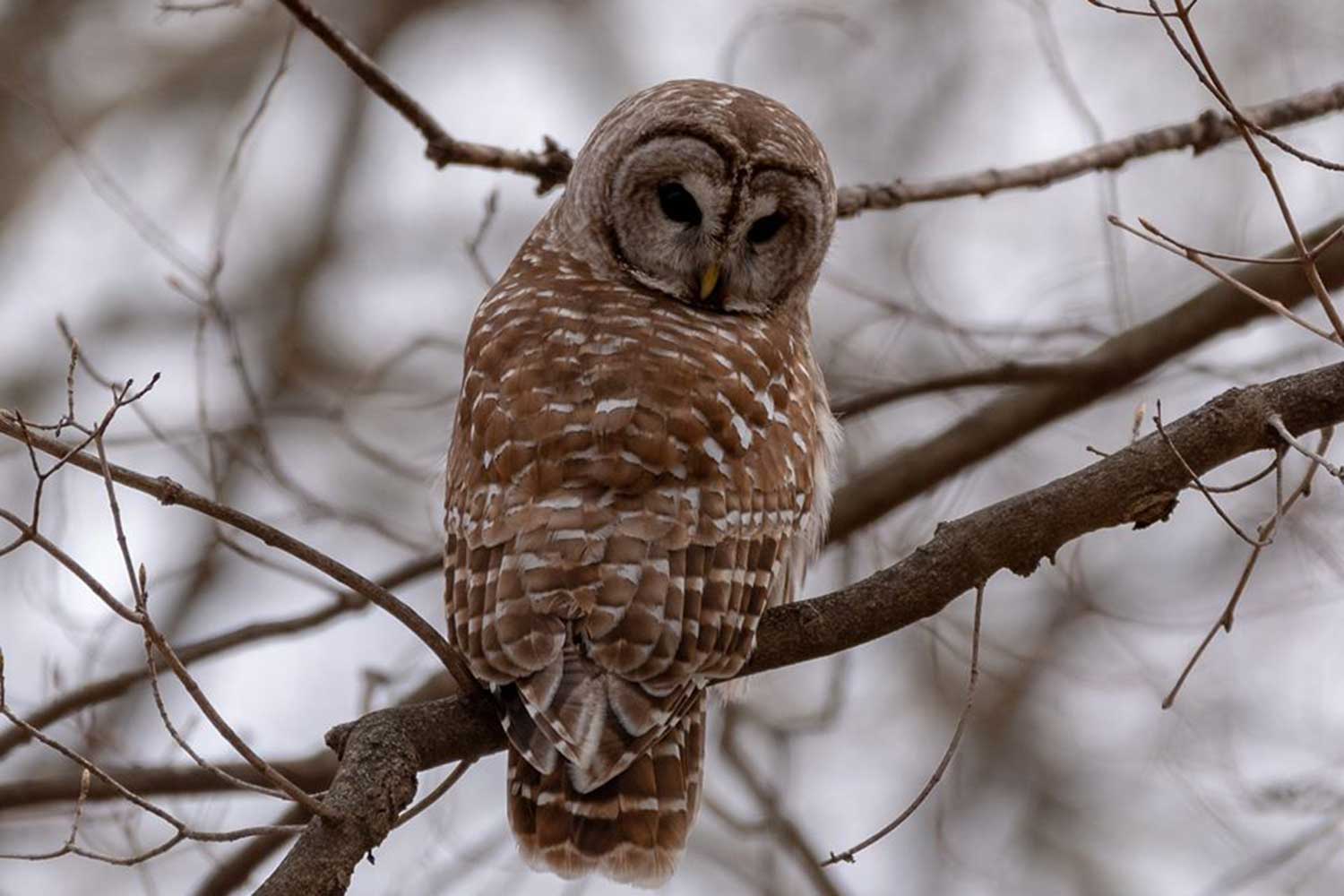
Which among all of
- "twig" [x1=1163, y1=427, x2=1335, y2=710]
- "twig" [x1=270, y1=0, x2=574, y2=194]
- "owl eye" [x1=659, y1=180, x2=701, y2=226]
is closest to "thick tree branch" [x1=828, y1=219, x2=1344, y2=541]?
"owl eye" [x1=659, y1=180, x2=701, y2=226]

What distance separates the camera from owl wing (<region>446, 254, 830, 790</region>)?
385 centimetres

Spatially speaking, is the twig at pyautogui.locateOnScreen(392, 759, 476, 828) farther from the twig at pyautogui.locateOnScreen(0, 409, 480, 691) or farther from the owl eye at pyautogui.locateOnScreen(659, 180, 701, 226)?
the owl eye at pyautogui.locateOnScreen(659, 180, 701, 226)

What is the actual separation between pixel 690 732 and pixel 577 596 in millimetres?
560

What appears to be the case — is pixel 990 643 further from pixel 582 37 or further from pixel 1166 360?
pixel 582 37

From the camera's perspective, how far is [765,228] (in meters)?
5.25

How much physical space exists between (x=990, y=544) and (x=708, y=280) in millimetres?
1464

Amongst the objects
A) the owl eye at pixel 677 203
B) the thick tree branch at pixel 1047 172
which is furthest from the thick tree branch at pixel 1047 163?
the owl eye at pixel 677 203

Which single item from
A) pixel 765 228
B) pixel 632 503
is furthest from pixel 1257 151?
pixel 765 228

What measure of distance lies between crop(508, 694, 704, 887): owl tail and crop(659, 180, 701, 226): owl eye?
178 cm

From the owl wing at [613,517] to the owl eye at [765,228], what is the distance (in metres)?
0.58

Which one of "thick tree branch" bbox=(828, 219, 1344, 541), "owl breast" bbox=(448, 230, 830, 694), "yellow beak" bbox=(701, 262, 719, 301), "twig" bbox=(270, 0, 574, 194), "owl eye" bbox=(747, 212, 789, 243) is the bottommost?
"owl breast" bbox=(448, 230, 830, 694)

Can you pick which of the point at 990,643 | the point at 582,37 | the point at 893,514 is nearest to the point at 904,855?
the point at 990,643

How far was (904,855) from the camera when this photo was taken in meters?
10.9

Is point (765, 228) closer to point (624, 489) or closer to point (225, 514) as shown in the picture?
point (624, 489)
